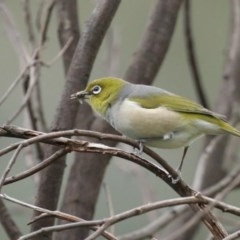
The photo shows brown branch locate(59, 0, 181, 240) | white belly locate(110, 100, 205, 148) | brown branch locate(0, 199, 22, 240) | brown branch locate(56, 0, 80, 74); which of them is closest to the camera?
brown branch locate(0, 199, 22, 240)

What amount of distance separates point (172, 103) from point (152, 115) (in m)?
0.12

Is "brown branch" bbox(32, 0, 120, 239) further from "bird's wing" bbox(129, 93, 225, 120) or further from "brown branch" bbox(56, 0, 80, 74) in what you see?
"brown branch" bbox(56, 0, 80, 74)

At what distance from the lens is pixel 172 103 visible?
2969 mm

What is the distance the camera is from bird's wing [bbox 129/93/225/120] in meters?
2.92

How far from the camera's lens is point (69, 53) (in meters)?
3.46

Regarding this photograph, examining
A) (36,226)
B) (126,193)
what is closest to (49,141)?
(36,226)

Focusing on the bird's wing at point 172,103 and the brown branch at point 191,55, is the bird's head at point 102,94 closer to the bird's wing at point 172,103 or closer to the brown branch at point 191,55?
the bird's wing at point 172,103

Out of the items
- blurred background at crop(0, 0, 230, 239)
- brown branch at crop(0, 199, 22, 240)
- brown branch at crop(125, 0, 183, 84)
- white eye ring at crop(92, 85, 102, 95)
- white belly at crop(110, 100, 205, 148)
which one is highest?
blurred background at crop(0, 0, 230, 239)

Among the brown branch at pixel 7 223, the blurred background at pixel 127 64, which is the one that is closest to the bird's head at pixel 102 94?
the brown branch at pixel 7 223

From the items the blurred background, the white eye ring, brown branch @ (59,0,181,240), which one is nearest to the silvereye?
the white eye ring

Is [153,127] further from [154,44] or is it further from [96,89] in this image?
[154,44]

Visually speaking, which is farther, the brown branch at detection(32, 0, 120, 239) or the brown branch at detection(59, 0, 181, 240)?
the brown branch at detection(59, 0, 181, 240)

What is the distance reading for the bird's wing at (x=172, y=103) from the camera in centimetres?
292

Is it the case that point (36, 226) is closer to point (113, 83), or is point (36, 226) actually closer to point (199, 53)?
point (113, 83)
